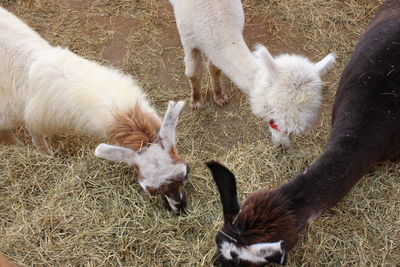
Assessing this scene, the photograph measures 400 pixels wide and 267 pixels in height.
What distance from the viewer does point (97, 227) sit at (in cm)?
284

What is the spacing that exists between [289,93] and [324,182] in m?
0.84

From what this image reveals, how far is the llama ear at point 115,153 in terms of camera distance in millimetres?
2570

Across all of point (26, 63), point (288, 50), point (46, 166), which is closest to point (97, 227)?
point (46, 166)

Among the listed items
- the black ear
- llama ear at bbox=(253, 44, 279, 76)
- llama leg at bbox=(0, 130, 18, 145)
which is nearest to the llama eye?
the black ear

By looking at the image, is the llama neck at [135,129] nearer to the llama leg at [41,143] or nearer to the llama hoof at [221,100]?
the llama leg at [41,143]

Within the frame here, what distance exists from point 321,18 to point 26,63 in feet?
12.9

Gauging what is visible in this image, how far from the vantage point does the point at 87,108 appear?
3.07m

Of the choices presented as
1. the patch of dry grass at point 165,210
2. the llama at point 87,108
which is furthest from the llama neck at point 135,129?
the patch of dry grass at point 165,210

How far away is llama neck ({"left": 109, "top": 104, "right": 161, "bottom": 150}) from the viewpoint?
8.96 feet

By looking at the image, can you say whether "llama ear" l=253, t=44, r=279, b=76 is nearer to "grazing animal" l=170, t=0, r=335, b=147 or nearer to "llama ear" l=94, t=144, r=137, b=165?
"grazing animal" l=170, t=0, r=335, b=147

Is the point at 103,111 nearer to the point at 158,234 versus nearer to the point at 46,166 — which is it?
the point at 46,166

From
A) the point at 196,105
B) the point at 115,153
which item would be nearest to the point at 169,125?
the point at 115,153

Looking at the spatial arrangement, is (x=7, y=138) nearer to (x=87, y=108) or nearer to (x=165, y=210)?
(x=87, y=108)

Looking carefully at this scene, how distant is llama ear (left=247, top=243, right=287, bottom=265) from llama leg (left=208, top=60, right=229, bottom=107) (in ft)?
8.16
